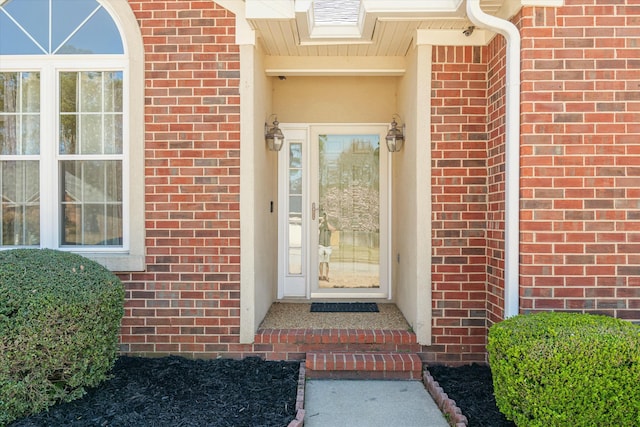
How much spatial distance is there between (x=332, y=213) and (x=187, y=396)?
315cm

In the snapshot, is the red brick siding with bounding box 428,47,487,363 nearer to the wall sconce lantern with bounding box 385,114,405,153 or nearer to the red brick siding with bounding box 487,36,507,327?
the red brick siding with bounding box 487,36,507,327

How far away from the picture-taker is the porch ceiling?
161 inches

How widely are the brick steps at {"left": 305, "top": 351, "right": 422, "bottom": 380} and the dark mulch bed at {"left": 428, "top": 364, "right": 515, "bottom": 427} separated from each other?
8.5 inches

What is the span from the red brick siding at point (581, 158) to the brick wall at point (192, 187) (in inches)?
104

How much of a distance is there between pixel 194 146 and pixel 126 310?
5.68 feet

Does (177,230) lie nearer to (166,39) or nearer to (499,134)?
(166,39)

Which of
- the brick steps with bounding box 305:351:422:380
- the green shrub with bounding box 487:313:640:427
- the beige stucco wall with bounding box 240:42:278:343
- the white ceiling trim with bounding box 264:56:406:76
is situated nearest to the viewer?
the green shrub with bounding box 487:313:640:427

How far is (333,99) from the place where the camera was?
610 centimetres

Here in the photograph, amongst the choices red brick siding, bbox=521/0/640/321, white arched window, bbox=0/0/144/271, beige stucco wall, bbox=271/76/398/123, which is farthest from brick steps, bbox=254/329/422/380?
beige stucco wall, bbox=271/76/398/123

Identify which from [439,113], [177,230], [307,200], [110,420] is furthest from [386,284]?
[110,420]

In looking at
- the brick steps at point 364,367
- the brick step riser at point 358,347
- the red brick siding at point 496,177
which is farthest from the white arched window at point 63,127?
the red brick siding at point 496,177

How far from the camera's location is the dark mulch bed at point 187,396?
3.33 m

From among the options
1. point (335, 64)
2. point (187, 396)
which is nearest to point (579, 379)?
point (187, 396)

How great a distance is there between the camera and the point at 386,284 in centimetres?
611
